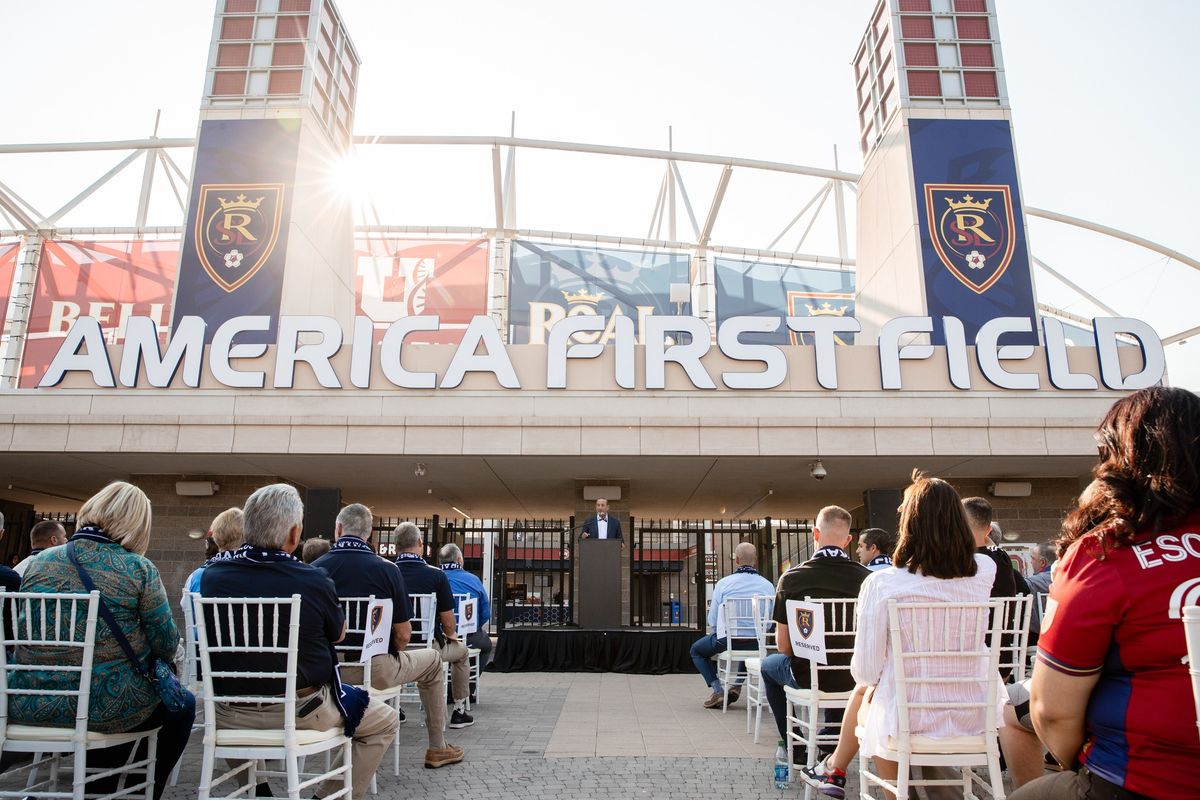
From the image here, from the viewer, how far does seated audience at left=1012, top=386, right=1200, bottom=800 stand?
1421 mm

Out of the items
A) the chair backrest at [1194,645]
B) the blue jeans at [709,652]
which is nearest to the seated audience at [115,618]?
the chair backrest at [1194,645]

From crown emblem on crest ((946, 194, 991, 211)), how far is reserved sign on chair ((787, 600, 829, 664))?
10408 mm

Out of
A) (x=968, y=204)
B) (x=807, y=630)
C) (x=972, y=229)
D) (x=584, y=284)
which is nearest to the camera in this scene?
(x=807, y=630)

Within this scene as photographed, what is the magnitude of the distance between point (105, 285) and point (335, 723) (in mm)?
22252

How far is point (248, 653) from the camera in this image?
10.3 feet

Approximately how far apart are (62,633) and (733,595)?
15.9ft

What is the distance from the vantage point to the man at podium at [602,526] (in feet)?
35.7

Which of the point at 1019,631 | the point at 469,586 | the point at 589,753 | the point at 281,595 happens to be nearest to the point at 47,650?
the point at 281,595

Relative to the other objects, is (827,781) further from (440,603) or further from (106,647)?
(106,647)

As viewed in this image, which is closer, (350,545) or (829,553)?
(829,553)

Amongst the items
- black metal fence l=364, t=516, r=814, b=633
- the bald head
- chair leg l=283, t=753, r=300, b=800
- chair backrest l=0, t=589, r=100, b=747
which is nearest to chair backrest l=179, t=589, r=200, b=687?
chair backrest l=0, t=589, r=100, b=747

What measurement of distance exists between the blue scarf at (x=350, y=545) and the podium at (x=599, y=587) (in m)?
6.31

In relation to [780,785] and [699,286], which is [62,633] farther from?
[699,286]

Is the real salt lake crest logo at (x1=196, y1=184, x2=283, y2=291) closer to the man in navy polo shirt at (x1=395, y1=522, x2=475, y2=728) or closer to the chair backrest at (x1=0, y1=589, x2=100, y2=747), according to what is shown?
the man in navy polo shirt at (x1=395, y1=522, x2=475, y2=728)
